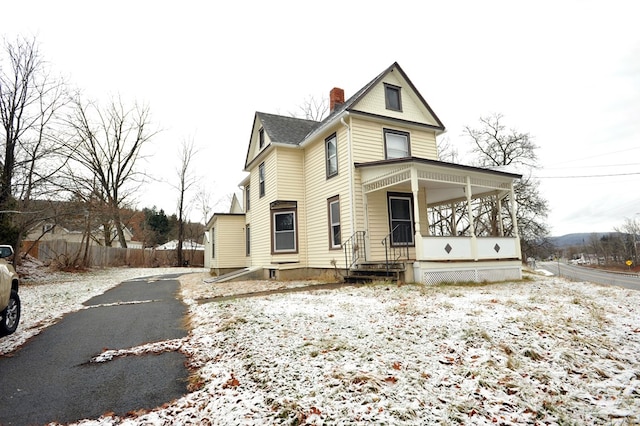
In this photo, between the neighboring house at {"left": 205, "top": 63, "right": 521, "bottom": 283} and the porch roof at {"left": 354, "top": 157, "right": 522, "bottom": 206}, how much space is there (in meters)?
0.04

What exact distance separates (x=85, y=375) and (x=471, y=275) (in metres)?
9.84

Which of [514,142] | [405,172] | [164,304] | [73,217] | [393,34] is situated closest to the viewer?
A: [164,304]

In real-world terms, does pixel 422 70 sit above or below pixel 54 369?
above

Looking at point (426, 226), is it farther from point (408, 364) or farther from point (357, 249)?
point (408, 364)

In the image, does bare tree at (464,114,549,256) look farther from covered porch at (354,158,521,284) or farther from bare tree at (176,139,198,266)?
bare tree at (176,139,198,266)

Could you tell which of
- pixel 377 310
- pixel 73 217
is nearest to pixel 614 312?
pixel 377 310

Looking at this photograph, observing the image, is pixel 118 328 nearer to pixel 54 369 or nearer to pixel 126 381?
pixel 54 369

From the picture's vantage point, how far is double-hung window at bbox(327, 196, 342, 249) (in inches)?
482

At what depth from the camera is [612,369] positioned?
3795 millimetres

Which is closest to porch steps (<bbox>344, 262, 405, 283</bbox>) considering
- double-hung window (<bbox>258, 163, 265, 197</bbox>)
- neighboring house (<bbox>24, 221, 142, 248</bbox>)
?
double-hung window (<bbox>258, 163, 265, 197</bbox>)

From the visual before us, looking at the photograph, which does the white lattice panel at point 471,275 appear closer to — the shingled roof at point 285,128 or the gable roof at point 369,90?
the gable roof at point 369,90

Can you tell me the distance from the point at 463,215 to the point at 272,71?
19.7 meters

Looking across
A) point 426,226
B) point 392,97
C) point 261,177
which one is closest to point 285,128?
point 261,177

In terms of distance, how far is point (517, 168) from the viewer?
29000mm
